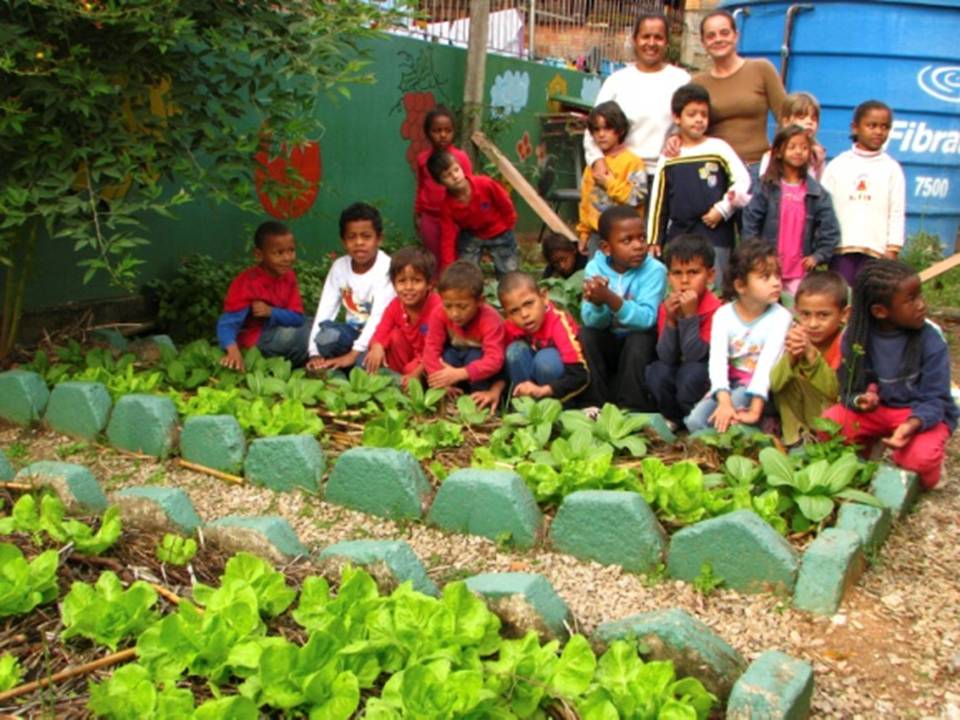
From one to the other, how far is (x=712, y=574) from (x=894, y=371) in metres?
1.20

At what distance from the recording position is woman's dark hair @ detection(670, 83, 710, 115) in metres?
5.30

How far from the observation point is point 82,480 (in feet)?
9.45

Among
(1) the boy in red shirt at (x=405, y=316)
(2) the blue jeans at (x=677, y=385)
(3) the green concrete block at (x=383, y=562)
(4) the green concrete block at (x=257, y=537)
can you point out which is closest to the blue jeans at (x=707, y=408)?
(2) the blue jeans at (x=677, y=385)

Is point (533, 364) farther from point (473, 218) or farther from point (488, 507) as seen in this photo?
point (473, 218)

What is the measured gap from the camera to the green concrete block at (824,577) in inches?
107

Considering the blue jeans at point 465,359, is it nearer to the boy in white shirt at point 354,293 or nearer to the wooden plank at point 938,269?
the boy in white shirt at point 354,293

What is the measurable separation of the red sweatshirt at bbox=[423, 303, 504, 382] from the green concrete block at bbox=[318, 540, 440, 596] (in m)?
1.82

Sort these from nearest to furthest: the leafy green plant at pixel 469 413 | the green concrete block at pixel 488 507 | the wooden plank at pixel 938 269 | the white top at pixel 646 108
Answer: the green concrete block at pixel 488 507 < the leafy green plant at pixel 469 413 < the white top at pixel 646 108 < the wooden plank at pixel 938 269

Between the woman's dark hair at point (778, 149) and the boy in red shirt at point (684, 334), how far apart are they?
3.50ft

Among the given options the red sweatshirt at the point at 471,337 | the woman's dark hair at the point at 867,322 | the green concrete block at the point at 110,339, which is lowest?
the green concrete block at the point at 110,339

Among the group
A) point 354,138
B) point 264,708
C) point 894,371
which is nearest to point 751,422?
point 894,371

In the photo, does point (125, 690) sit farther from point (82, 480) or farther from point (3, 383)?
point (3, 383)

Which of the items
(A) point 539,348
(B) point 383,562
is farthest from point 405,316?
(B) point 383,562

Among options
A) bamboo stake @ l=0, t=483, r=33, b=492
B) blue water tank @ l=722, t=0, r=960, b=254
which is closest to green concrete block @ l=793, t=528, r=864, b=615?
bamboo stake @ l=0, t=483, r=33, b=492
